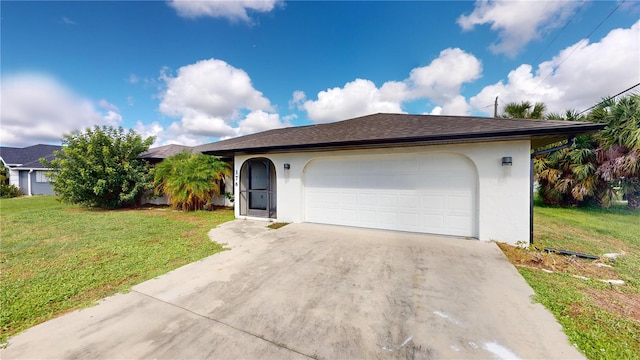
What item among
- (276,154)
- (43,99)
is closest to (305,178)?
(276,154)

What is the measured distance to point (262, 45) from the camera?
1132cm

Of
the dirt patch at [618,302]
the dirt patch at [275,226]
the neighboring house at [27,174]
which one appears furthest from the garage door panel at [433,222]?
the neighboring house at [27,174]

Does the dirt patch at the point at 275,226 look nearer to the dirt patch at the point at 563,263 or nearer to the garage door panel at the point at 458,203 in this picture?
the garage door panel at the point at 458,203

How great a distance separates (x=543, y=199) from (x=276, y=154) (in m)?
14.9

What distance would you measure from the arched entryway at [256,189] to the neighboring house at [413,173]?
4.6 inches

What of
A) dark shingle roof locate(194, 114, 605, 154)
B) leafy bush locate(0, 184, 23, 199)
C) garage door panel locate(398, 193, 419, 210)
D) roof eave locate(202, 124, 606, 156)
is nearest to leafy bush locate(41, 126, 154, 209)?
dark shingle roof locate(194, 114, 605, 154)

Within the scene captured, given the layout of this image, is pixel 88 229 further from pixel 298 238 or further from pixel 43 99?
pixel 298 238

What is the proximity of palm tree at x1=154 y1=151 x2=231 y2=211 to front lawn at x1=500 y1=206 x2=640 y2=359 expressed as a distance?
35.8 feet

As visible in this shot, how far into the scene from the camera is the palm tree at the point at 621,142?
834cm

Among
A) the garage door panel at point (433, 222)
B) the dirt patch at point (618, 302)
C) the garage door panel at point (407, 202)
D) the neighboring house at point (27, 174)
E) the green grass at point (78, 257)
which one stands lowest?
the dirt patch at point (618, 302)

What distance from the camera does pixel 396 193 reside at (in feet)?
22.1

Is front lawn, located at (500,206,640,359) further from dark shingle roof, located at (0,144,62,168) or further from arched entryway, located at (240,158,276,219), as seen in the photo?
dark shingle roof, located at (0,144,62,168)

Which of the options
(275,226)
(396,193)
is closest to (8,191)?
(275,226)

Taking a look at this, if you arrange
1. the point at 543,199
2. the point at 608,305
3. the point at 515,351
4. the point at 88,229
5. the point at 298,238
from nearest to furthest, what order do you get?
1. the point at 515,351
2. the point at 608,305
3. the point at 298,238
4. the point at 88,229
5. the point at 543,199
